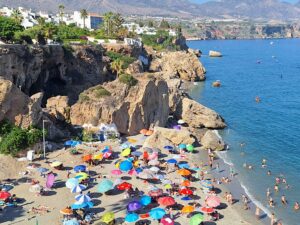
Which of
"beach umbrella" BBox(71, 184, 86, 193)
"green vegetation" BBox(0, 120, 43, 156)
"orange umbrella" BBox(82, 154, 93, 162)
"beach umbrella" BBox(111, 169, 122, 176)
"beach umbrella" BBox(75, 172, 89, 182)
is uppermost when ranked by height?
"green vegetation" BBox(0, 120, 43, 156)

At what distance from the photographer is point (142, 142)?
40.2m

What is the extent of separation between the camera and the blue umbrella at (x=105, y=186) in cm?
2877

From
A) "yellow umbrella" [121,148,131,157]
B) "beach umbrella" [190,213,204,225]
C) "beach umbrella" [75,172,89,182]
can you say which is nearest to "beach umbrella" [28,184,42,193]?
"beach umbrella" [75,172,89,182]

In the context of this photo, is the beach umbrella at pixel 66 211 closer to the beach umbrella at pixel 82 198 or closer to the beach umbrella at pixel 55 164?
the beach umbrella at pixel 82 198

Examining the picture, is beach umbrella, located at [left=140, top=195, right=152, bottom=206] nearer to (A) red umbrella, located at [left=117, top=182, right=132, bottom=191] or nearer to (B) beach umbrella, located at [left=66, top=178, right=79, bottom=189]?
(A) red umbrella, located at [left=117, top=182, right=132, bottom=191]

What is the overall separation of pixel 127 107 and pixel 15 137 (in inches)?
482

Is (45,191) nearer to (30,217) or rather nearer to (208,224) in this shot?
(30,217)

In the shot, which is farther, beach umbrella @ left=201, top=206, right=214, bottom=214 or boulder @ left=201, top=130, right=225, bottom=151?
boulder @ left=201, top=130, right=225, bottom=151

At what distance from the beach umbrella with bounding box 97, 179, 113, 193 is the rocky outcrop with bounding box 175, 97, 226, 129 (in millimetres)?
22097

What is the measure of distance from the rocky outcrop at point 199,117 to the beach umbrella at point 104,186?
72.5 ft

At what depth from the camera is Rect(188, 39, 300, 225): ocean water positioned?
34.2 meters

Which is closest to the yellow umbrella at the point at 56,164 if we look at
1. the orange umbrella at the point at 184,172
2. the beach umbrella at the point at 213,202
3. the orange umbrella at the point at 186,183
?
the orange umbrella at the point at 184,172

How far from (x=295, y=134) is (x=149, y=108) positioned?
17.4 meters

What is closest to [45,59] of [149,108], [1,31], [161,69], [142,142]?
[1,31]
